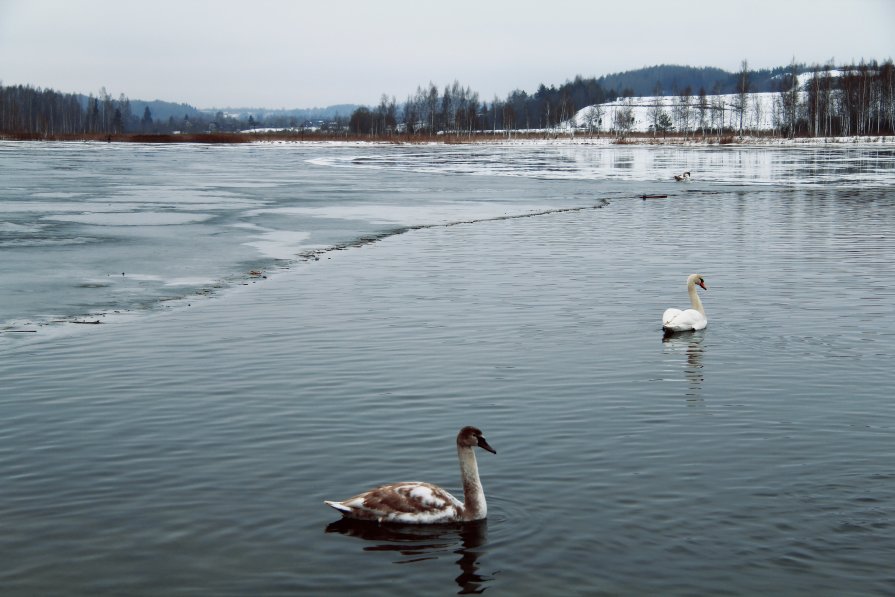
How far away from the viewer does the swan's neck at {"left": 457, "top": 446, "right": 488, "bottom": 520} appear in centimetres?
937

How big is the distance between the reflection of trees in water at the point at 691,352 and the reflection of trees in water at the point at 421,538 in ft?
17.7

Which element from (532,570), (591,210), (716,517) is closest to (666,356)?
(716,517)

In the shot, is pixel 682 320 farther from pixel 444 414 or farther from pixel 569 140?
pixel 569 140

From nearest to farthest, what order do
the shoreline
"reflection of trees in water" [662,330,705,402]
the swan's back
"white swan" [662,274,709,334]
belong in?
the swan's back, "reflection of trees in water" [662,330,705,402], "white swan" [662,274,709,334], the shoreline

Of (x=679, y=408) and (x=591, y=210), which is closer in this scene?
(x=679, y=408)

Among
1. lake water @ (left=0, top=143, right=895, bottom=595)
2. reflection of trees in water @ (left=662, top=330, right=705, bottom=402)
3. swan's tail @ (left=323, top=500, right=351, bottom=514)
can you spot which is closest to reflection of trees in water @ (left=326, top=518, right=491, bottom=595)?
lake water @ (left=0, top=143, right=895, bottom=595)

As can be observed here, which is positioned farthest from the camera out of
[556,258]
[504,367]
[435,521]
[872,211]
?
[872,211]

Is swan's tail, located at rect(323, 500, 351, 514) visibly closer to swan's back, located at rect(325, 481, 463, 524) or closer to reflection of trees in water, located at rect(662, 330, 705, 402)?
swan's back, located at rect(325, 481, 463, 524)

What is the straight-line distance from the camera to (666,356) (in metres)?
16.5

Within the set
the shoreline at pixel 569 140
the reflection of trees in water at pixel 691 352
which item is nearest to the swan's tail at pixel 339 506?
the reflection of trees in water at pixel 691 352

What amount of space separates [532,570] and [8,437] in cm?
659

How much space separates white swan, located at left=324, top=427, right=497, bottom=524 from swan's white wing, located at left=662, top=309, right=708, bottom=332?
30.1ft

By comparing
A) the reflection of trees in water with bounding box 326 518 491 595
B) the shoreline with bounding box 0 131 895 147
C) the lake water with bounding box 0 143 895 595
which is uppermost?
the shoreline with bounding box 0 131 895 147

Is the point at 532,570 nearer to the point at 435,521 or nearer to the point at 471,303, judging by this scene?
the point at 435,521
